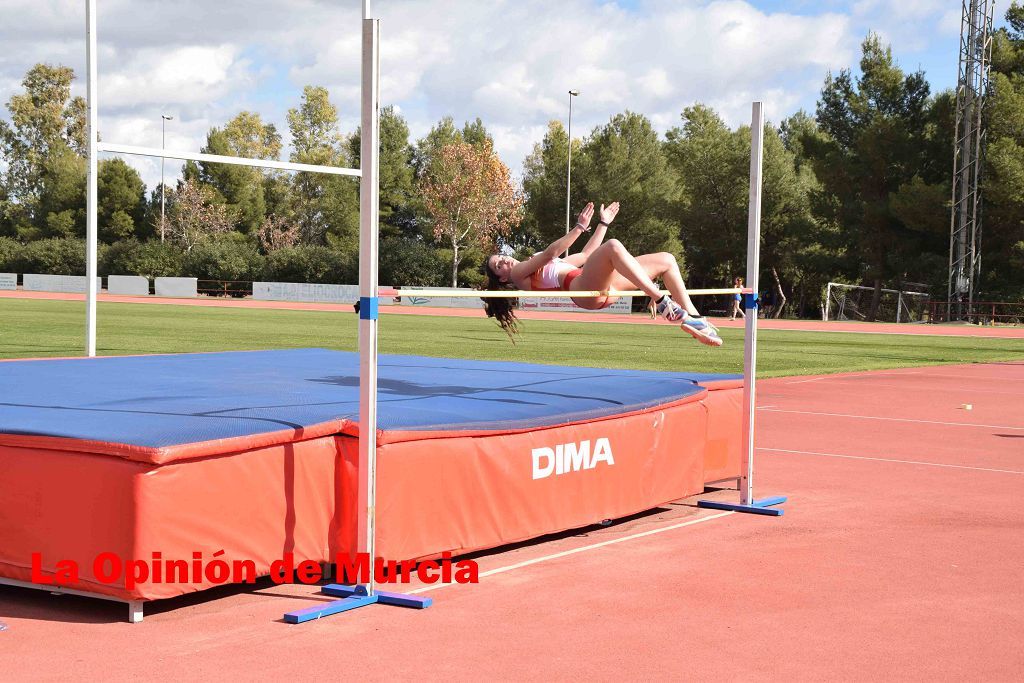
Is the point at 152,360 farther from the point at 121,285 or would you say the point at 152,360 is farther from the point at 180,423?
the point at 121,285

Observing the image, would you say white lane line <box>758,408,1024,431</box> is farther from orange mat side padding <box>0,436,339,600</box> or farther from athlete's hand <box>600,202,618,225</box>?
orange mat side padding <box>0,436,339,600</box>

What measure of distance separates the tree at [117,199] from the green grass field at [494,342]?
2121cm

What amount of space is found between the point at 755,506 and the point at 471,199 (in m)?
41.1

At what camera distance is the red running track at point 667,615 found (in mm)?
3533

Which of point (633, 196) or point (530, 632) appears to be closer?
point (530, 632)

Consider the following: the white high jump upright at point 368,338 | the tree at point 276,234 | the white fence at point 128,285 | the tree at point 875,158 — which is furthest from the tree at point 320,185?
the white high jump upright at point 368,338

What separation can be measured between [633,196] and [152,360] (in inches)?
1659

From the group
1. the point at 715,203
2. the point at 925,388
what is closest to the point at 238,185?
the point at 715,203

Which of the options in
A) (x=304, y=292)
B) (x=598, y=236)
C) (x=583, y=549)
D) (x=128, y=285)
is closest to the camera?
(x=583, y=549)

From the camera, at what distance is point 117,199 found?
51.8m

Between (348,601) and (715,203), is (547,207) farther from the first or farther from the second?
(348,601)

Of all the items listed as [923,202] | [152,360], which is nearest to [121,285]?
[923,202]

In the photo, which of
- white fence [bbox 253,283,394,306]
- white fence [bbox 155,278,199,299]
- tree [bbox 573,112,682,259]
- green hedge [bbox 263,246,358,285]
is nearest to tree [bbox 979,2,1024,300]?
tree [bbox 573,112,682,259]

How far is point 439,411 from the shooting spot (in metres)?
5.03
